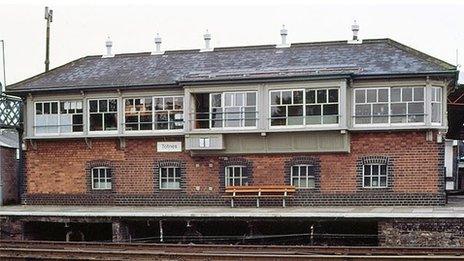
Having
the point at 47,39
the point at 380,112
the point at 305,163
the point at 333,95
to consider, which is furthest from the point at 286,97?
the point at 47,39

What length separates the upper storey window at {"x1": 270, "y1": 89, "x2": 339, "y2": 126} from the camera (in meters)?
20.6

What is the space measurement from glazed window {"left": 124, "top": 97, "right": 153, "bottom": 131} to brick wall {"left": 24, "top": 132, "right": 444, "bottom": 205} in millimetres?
521

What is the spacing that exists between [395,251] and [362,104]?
7.45 meters

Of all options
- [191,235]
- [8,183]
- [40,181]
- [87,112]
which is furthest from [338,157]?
[8,183]

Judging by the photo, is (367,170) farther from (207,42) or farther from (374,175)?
(207,42)

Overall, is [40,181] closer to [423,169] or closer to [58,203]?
[58,203]

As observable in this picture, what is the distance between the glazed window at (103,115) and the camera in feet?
75.2

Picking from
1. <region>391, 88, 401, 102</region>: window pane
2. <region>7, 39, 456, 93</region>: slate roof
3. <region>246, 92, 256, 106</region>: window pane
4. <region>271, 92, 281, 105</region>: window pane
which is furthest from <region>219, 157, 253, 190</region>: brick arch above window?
<region>391, 88, 401, 102</region>: window pane

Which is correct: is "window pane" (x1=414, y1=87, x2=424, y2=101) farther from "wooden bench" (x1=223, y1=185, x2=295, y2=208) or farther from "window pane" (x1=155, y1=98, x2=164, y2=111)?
"window pane" (x1=155, y1=98, x2=164, y2=111)

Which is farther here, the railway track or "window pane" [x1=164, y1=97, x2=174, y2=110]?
"window pane" [x1=164, y1=97, x2=174, y2=110]

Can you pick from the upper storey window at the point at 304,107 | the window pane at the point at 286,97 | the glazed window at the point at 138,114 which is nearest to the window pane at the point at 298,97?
the upper storey window at the point at 304,107

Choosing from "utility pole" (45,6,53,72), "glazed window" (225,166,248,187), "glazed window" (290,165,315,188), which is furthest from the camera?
"utility pole" (45,6,53,72)

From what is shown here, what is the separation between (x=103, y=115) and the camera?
75.5 ft

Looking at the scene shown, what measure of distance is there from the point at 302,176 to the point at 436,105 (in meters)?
4.93
